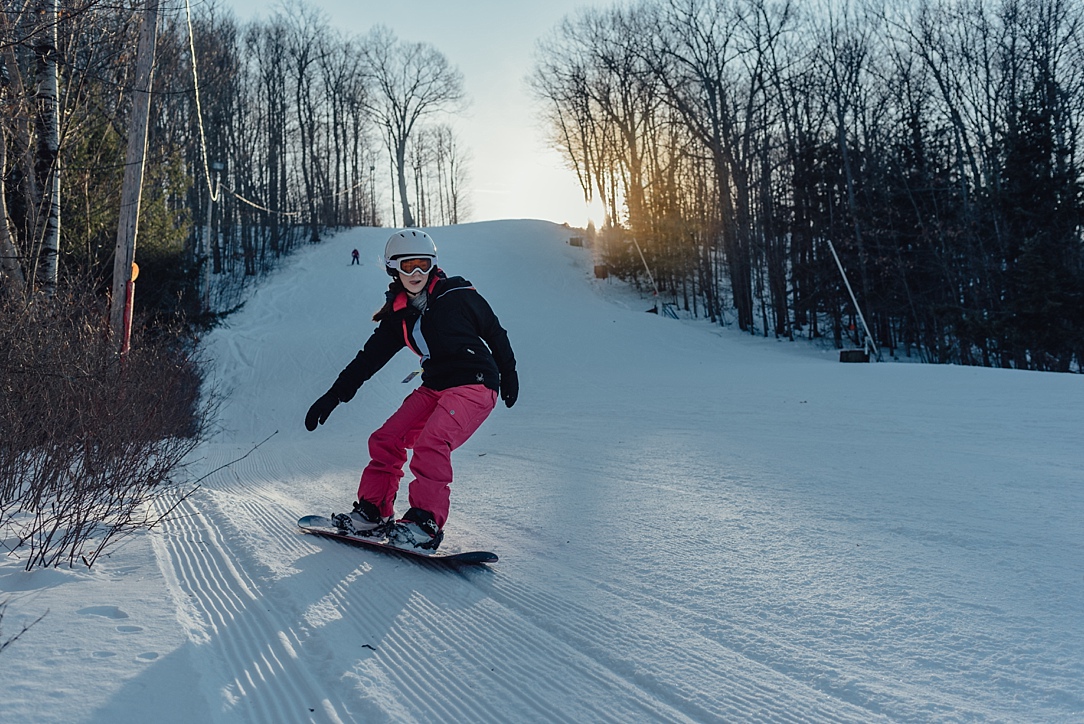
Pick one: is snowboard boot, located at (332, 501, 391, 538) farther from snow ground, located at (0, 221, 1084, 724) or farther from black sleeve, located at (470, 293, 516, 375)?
black sleeve, located at (470, 293, 516, 375)

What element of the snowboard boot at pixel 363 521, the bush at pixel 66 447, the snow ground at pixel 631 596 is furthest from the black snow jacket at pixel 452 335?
the bush at pixel 66 447

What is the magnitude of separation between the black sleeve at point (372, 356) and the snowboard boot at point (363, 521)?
74 cm

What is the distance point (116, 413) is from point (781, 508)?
4.71m

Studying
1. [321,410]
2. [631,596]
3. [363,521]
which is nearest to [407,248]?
[321,410]

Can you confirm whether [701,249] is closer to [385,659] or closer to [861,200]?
[861,200]

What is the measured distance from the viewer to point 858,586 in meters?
3.54

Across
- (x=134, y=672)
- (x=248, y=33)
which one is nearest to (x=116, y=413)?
(x=134, y=672)

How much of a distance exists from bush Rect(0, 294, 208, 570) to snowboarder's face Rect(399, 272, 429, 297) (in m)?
2.06

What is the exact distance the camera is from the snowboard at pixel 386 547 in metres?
4.08

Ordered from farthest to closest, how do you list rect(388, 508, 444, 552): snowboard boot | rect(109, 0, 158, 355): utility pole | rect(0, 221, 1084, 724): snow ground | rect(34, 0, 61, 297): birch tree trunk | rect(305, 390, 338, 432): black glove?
1. rect(34, 0, 61, 297): birch tree trunk
2. rect(109, 0, 158, 355): utility pole
3. rect(305, 390, 338, 432): black glove
4. rect(388, 508, 444, 552): snowboard boot
5. rect(0, 221, 1084, 724): snow ground

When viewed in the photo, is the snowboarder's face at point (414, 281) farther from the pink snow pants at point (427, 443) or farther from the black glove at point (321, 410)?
the black glove at point (321, 410)

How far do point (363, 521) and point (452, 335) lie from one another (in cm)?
134

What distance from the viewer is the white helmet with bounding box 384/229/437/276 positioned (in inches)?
188

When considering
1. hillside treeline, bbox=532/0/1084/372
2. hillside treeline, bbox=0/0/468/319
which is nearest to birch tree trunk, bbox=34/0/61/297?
hillside treeline, bbox=0/0/468/319
